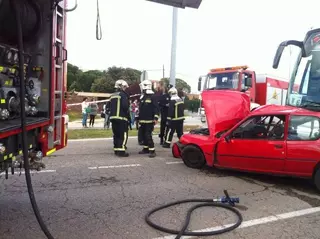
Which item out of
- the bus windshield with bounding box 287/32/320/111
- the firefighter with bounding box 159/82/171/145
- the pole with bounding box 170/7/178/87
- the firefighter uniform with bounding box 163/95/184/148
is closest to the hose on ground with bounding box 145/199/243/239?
the bus windshield with bounding box 287/32/320/111

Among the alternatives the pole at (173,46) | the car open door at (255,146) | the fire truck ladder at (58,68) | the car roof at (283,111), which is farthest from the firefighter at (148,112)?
the pole at (173,46)

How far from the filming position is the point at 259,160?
6004mm

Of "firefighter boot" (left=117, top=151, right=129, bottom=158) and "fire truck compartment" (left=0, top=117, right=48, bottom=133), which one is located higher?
"fire truck compartment" (left=0, top=117, right=48, bottom=133)

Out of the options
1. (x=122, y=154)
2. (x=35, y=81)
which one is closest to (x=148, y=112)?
(x=122, y=154)

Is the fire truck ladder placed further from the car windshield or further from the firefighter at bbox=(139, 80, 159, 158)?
the car windshield

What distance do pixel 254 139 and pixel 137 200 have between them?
7.99ft

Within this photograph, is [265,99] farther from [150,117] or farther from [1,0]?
[1,0]

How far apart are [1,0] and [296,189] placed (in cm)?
509

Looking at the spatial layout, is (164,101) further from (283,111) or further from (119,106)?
(283,111)

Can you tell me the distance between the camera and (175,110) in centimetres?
981

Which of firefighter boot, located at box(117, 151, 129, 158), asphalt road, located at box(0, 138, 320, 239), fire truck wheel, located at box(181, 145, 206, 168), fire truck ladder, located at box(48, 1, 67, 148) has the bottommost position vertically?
asphalt road, located at box(0, 138, 320, 239)

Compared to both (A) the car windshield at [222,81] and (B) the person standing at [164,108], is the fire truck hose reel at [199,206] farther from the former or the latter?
(A) the car windshield at [222,81]

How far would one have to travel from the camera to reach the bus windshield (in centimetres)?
753

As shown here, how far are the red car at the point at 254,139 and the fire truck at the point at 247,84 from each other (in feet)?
19.8
